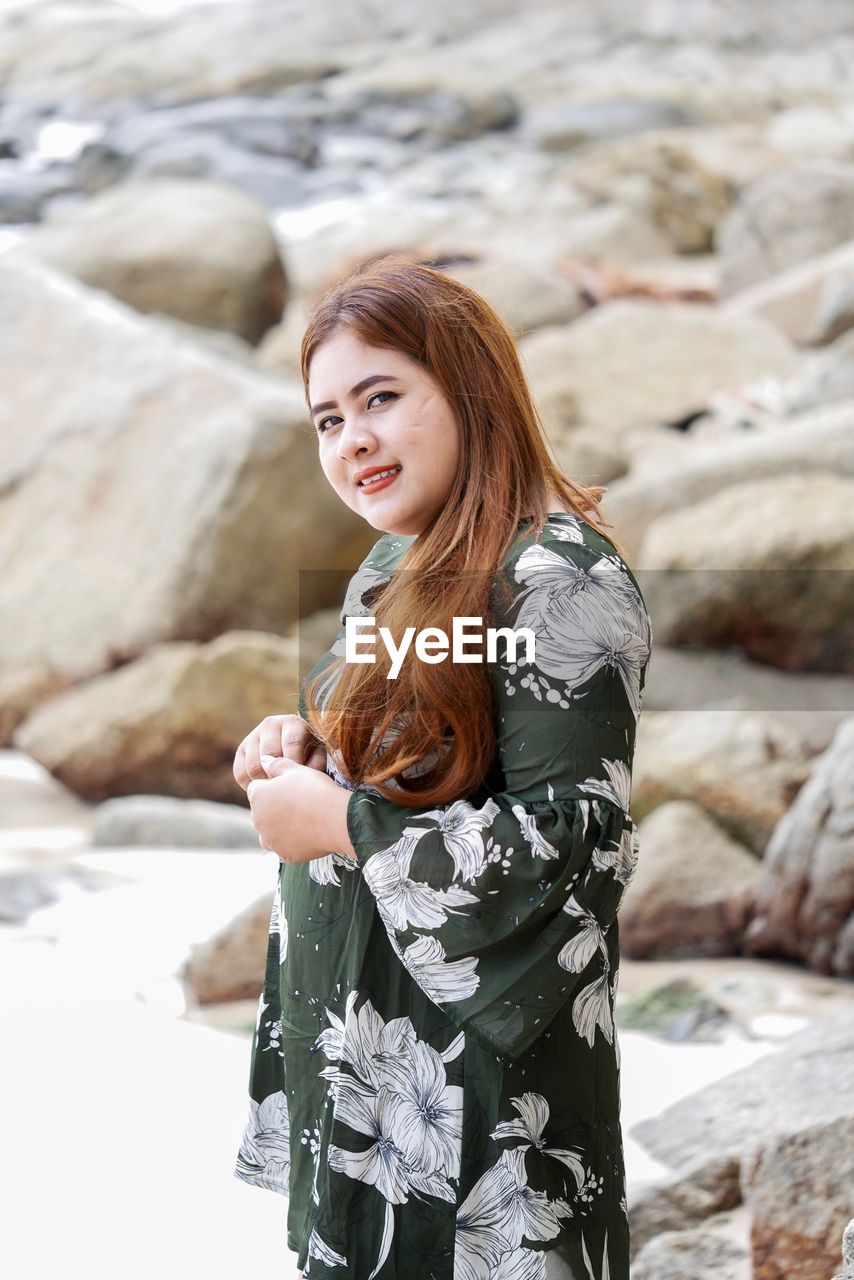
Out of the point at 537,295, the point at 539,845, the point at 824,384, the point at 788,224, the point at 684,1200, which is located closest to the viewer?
the point at 539,845

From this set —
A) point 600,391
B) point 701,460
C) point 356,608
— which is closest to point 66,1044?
point 356,608

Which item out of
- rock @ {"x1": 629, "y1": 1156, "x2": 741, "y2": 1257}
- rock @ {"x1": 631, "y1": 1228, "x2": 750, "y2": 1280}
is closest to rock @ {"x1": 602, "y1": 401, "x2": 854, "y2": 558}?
rock @ {"x1": 629, "y1": 1156, "x2": 741, "y2": 1257}

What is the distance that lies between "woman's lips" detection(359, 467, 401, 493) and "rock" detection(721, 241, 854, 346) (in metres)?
7.59

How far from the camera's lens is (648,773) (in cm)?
384

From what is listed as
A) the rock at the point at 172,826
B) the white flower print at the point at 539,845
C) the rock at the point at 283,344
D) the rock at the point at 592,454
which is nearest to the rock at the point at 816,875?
the rock at the point at 172,826

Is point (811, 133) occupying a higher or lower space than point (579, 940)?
lower

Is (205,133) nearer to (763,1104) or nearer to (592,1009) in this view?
(763,1104)

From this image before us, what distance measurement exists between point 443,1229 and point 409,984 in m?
0.21

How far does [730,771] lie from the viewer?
3.75m

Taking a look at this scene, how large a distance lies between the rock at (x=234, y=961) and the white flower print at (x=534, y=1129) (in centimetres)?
190

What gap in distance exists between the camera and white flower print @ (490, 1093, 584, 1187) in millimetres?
1083

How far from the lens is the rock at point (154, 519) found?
16.9ft

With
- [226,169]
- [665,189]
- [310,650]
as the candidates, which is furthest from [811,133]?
[310,650]

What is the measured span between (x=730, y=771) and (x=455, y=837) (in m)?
2.87
